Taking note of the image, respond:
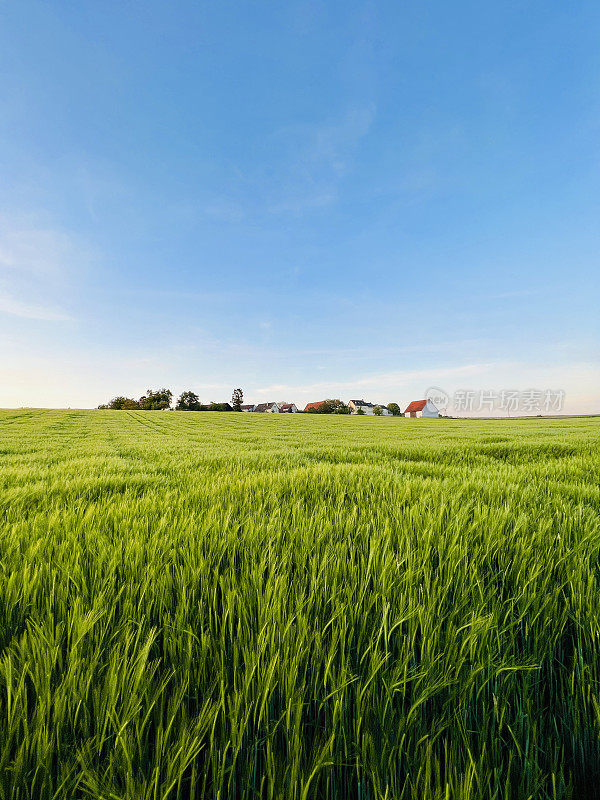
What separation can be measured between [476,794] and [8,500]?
325 centimetres

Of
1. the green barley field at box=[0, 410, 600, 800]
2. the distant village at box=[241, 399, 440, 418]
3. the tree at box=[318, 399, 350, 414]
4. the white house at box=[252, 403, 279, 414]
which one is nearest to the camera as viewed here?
the green barley field at box=[0, 410, 600, 800]

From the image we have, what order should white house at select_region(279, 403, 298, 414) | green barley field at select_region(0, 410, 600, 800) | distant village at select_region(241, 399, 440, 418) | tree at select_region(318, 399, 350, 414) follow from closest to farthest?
green barley field at select_region(0, 410, 600, 800) < tree at select_region(318, 399, 350, 414) < distant village at select_region(241, 399, 440, 418) < white house at select_region(279, 403, 298, 414)

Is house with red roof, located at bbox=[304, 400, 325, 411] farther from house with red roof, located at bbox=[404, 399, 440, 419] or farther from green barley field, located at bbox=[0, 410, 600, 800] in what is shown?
green barley field, located at bbox=[0, 410, 600, 800]

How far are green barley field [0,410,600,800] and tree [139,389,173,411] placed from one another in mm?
98861

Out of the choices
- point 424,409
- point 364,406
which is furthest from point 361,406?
point 424,409

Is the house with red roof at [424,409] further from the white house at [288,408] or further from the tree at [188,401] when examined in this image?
the tree at [188,401]

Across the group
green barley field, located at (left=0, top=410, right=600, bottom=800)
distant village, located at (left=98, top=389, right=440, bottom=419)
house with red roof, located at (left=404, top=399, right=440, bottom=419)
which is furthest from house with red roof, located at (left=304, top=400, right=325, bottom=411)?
green barley field, located at (left=0, top=410, right=600, bottom=800)

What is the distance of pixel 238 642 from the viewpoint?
892 millimetres

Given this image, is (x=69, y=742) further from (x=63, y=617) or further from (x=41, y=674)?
(x=63, y=617)

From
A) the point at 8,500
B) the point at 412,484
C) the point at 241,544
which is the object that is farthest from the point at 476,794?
the point at 8,500

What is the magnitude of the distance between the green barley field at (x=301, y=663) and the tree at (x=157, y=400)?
3892 inches

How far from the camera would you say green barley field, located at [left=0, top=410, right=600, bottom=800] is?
619mm

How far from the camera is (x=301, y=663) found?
0.84m

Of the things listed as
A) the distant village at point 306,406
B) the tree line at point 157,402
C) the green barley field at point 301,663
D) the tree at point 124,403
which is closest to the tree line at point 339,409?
the distant village at point 306,406
